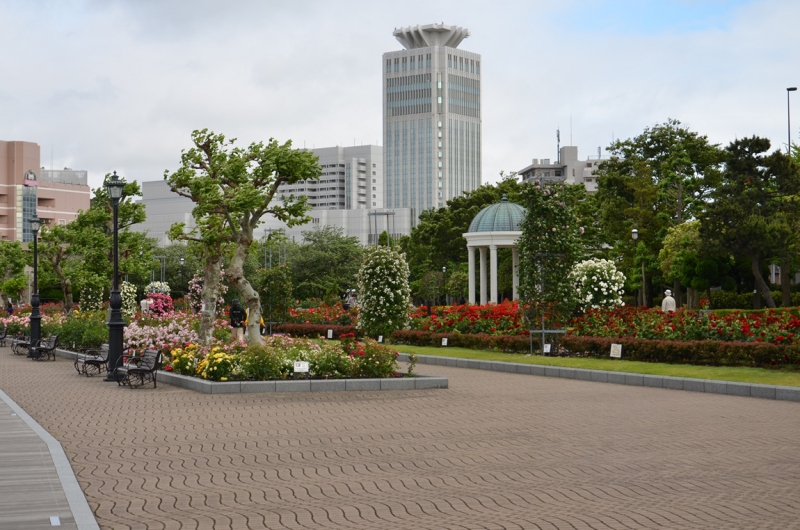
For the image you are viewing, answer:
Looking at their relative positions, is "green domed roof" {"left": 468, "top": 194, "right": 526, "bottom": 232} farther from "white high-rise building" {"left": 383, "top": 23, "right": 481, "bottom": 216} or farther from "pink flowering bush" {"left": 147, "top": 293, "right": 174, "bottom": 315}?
"white high-rise building" {"left": 383, "top": 23, "right": 481, "bottom": 216}

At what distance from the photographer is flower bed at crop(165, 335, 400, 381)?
18547mm

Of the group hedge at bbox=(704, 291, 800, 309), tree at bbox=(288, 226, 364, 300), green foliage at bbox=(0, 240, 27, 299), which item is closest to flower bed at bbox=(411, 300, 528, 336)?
hedge at bbox=(704, 291, 800, 309)

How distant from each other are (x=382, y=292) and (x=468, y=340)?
11.9 feet

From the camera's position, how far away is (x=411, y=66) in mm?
181875

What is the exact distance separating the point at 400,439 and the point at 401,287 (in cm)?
2005

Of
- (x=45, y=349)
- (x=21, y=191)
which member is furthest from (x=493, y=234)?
(x=21, y=191)

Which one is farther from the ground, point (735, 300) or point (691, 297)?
point (691, 297)

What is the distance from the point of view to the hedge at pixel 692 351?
19719 millimetres

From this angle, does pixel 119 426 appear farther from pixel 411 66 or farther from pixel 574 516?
pixel 411 66

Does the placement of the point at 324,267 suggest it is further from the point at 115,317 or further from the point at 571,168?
the point at 571,168

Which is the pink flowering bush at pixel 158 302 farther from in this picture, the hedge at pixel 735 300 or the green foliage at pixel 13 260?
the hedge at pixel 735 300

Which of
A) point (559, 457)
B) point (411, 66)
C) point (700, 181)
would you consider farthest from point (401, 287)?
point (411, 66)

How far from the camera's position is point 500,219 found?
47.3 meters

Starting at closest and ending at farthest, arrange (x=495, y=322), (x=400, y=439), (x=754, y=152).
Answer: (x=400, y=439)
(x=495, y=322)
(x=754, y=152)
